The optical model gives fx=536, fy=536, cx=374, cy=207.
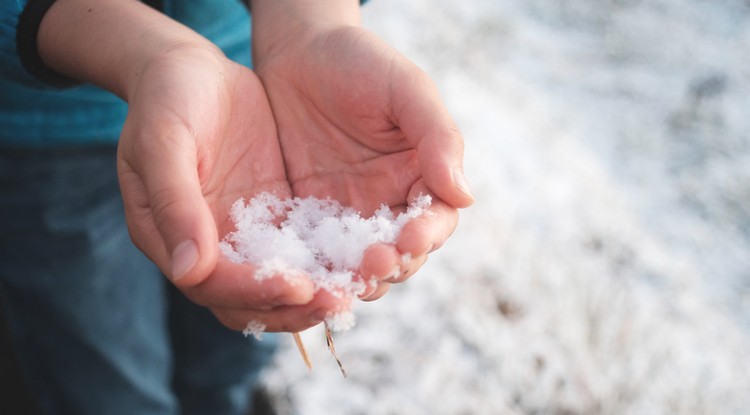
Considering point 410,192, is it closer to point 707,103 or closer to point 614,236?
point 614,236

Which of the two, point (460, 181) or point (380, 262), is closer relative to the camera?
point (380, 262)

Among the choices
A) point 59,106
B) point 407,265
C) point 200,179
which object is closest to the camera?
point 407,265

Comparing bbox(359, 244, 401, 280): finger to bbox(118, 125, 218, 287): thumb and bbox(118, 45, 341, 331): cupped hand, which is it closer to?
bbox(118, 45, 341, 331): cupped hand

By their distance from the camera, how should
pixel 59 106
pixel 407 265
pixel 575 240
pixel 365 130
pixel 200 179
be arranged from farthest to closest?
pixel 575 240
pixel 59 106
pixel 365 130
pixel 200 179
pixel 407 265

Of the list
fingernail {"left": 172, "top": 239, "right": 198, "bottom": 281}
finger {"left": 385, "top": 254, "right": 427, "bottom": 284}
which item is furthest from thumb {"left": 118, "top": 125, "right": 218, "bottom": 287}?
finger {"left": 385, "top": 254, "right": 427, "bottom": 284}

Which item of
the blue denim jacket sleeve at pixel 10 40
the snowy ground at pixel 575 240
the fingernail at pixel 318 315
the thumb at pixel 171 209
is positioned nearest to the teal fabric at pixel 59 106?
the blue denim jacket sleeve at pixel 10 40

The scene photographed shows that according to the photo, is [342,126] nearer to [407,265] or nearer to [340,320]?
[407,265]

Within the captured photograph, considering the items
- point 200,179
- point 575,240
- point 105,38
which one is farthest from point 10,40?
point 575,240

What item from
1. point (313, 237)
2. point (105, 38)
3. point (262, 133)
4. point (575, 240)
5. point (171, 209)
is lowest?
point (575, 240)
